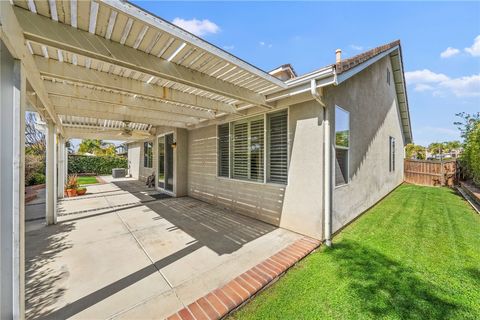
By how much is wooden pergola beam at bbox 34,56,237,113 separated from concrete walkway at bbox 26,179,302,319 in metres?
3.18

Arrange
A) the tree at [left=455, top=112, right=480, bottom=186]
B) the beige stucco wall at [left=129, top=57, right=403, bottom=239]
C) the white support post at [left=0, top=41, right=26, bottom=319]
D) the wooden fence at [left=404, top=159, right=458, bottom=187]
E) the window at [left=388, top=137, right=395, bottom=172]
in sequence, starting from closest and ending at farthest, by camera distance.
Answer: the white support post at [left=0, top=41, right=26, bottom=319], the beige stucco wall at [left=129, top=57, right=403, bottom=239], the tree at [left=455, top=112, right=480, bottom=186], the window at [left=388, top=137, right=395, bottom=172], the wooden fence at [left=404, top=159, right=458, bottom=187]

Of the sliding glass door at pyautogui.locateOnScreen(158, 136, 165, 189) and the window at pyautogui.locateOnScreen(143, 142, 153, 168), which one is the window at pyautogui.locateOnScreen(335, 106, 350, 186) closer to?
the sliding glass door at pyautogui.locateOnScreen(158, 136, 165, 189)

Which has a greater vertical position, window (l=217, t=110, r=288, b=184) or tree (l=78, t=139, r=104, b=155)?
tree (l=78, t=139, r=104, b=155)

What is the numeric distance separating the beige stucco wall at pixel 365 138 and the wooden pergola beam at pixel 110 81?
326cm

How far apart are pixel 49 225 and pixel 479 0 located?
12.8 m

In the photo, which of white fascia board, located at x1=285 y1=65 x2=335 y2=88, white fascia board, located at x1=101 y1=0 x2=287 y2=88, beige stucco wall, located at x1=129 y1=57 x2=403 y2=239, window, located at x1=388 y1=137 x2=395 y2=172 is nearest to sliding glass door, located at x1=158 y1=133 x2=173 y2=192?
beige stucco wall, located at x1=129 y1=57 x2=403 y2=239

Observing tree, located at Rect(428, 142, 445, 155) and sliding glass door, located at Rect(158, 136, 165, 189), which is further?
tree, located at Rect(428, 142, 445, 155)

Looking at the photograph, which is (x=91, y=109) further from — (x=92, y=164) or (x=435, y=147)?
(x=435, y=147)

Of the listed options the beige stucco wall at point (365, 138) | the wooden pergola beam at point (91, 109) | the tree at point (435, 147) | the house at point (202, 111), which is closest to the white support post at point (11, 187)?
the house at point (202, 111)

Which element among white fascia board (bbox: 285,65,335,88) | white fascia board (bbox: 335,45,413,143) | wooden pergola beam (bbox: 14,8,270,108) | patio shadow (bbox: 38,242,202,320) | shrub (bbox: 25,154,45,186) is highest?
white fascia board (bbox: 335,45,413,143)

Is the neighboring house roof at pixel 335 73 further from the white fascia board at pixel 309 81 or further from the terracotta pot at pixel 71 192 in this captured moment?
the terracotta pot at pixel 71 192

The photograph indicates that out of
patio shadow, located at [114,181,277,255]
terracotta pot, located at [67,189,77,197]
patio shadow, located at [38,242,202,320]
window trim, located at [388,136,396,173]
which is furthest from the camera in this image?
window trim, located at [388,136,396,173]

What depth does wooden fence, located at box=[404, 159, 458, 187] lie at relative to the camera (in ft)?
41.2

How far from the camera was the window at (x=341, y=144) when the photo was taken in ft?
15.9
